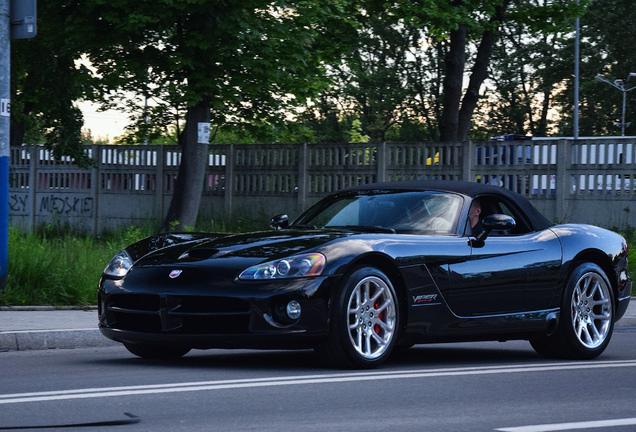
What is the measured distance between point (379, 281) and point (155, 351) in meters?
1.94

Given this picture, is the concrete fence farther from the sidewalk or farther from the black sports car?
the black sports car

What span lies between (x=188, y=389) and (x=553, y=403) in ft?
7.10

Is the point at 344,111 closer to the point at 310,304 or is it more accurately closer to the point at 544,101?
the point at 544,101

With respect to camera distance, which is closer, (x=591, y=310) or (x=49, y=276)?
(x=591, y=310)

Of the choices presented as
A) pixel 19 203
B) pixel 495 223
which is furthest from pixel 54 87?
pixel 495 223

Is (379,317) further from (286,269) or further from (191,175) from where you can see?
(191,175)

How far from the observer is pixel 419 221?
8.29 meters

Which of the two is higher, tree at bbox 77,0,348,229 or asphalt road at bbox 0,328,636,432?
tree at bbox 77,0,348,229

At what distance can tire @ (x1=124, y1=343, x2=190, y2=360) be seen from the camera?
8175 mm

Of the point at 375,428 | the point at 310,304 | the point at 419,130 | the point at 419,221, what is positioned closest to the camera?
the point at 375,428

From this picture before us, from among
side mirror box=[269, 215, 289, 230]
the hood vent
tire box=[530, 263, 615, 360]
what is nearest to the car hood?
the hood vent

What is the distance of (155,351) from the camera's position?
8.21 metres

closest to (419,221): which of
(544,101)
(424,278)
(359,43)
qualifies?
(424,278)

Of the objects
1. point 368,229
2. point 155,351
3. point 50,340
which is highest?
point 368,229
